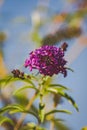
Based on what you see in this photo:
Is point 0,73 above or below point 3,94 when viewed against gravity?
above

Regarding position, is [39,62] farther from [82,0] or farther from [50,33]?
[82,0]

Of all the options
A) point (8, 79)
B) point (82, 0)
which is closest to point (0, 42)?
point (82, 0)

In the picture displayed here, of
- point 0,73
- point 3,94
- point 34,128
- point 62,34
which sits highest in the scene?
point 62,34

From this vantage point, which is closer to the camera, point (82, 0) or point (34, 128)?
point (34, 128)

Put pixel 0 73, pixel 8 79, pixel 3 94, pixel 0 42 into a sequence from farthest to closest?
pixel 0 42, pixel 0 73, pixel 3 94, pixel 8 79

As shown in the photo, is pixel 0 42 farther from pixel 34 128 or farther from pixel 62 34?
pixel 34 128

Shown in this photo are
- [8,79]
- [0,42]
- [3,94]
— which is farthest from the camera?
[0,42]
